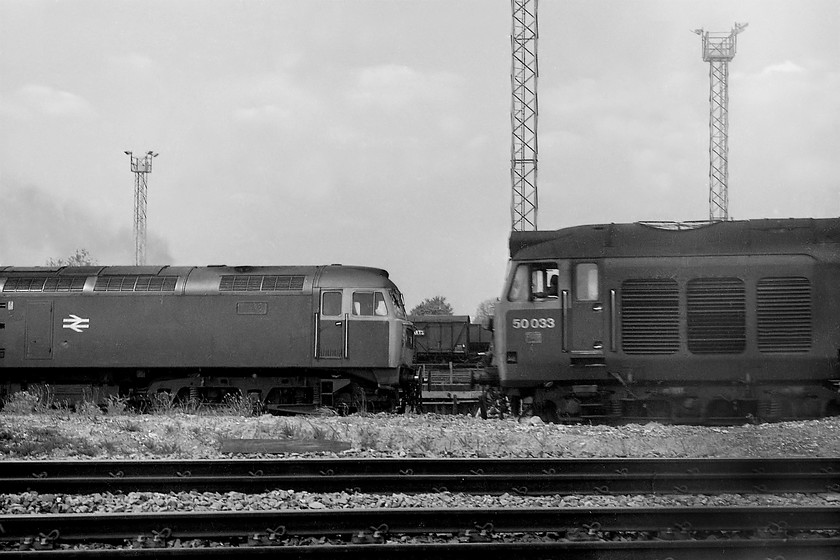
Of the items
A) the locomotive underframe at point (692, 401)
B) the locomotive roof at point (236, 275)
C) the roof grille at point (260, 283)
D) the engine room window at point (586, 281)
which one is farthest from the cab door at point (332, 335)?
the engine room window at point (586, 281)

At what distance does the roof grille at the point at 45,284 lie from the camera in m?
17.8

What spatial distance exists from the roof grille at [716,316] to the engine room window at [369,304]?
6.62 m

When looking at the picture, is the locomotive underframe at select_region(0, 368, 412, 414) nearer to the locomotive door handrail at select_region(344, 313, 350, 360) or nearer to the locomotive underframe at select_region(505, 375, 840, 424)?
the locomotive door handrail at select_region(344, 313, 350, 360)

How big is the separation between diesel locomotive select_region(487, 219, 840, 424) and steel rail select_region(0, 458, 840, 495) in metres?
3.95

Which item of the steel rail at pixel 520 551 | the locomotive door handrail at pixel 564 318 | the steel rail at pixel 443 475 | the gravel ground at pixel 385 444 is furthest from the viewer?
the locomotive door handrail at pixel 564 318

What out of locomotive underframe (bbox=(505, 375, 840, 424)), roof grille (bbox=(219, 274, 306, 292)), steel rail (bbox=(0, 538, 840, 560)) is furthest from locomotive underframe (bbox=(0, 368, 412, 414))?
steel rail (bbox=(0, 538, 840, 560))

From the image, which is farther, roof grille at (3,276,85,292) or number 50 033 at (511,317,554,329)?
roof grille at (3,276,85,292)

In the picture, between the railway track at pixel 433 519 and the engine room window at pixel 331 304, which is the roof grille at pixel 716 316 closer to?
the railway track at pixel 433 519

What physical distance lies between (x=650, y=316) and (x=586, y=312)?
102 centimetres

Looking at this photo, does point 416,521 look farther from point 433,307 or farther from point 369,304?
point 433,307

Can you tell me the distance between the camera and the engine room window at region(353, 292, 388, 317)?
17109 mm

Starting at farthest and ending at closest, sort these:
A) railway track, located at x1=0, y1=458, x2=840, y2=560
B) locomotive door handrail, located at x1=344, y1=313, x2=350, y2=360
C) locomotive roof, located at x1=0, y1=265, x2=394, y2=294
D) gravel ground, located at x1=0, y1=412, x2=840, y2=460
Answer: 1. locomotive roof, located at x1=0, y1=265, x2=394, y2=294
2. locomotive door handrail, located at x1=344, y1=313, x2=350, y2=360
3. gravel ground, located at x1=0, y1=412, x2=840, y2=460
4. railway track, located at x1=0, y1=458, x2=840, y2=560

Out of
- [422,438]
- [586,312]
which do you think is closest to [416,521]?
[422,438]

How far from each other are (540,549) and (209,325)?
1247 centimetres
